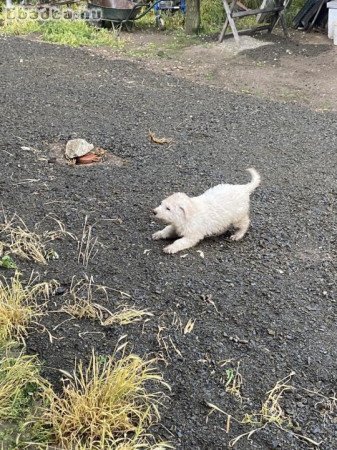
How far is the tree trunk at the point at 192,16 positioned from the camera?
12.2 m

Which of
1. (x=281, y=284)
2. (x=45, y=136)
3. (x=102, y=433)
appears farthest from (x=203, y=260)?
(x=45, y=136)

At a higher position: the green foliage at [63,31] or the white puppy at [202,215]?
the white puppy at [202,215]

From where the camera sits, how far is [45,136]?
630cm

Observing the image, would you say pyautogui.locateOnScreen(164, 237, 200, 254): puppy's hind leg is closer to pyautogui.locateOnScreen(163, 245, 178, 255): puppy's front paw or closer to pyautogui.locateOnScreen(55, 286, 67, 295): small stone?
pyautogui.locateOnScreen(163, 245, 178, 255): puppy's front paw

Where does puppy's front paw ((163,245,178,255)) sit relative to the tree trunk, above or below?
below

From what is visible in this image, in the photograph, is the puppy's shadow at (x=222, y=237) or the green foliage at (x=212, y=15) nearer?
the puppy's shadow at (x=222, y=237)

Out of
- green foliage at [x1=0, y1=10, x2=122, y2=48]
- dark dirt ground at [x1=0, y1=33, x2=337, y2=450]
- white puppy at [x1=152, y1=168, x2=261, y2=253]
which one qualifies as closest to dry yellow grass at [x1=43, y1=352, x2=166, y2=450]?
dark dirt ground at [x1=0, y1=33, x2=337, y2=450]

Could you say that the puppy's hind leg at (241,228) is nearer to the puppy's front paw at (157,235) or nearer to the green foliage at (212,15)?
the puppy's front paw at (157,235)

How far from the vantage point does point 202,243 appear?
182 inches

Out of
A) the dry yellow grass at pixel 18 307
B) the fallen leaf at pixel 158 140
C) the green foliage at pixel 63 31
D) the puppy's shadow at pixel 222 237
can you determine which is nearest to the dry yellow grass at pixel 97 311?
the dry yellow grass at pixel 18 307

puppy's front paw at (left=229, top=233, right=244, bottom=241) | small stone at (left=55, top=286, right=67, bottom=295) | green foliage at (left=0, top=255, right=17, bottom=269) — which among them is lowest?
puppy's front paw at (left=229, top=233, right=244, bottom=241)

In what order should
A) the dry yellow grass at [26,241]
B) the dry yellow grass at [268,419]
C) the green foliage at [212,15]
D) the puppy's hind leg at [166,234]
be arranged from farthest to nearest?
1. the green foliage at [212,15]
2. the puppy's hind leg at [166,234]
3. the dry yellow grass at [26,241]
4. the dry yellow grass at [268,419]

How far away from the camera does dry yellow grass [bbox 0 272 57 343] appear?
335 cm

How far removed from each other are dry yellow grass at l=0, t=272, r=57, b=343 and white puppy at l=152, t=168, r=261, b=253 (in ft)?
3.43
